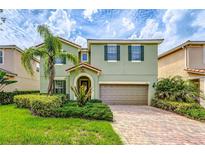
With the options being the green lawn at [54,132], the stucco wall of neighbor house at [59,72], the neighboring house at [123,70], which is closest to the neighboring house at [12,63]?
the stucco wall of neighbor house at [59,72]

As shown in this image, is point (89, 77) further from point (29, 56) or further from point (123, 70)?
point (29, 56)

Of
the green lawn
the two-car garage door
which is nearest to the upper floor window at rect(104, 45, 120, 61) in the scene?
the two-car garage door

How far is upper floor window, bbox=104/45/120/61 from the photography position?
18359 mm

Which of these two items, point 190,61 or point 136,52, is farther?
point 136,52

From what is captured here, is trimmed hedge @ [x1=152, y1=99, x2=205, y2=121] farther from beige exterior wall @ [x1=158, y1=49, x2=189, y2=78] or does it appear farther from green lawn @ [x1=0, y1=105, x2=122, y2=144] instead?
green lawn @ [x1=0, y1=105, x2=122, y2=144]

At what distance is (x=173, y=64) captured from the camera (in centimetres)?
1978

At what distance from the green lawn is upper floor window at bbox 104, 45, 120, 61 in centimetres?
934

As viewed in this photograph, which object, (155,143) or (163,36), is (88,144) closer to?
(155,143)

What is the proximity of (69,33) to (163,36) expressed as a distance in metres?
7.80

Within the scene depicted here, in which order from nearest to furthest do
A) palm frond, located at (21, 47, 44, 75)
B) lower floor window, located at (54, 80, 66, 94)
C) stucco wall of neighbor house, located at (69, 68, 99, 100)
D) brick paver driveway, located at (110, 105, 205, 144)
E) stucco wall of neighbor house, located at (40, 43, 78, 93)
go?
brick paver driveway, located at (110, 105, 205, 144) → palm frond, located at (21, 47, 44, 75) → stucco wall of neighbor house, located at (69, 68, 99, 100) → lower floor window, located at (54, 80, 66, 94) → stucco wall of neighbor house, located at (40, 43, 78, 93)

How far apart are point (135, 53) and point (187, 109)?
7145mm

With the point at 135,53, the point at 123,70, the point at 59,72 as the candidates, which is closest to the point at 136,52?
the point at 135,53
